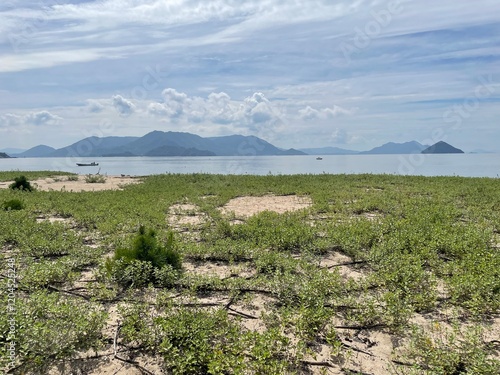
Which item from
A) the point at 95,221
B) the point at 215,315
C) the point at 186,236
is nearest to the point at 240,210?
the point at 186,236

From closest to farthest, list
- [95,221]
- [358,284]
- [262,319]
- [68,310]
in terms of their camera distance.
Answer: [68,310], [262,319], [358,284], [95,221]

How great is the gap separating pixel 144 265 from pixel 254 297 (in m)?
1.97

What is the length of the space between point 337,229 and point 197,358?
5.71 m

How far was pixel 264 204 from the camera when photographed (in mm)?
13922

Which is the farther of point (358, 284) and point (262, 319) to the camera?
point (358, 284)

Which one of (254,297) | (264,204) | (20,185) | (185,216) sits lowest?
(254,297)

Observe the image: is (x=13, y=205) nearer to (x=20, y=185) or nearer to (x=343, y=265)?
(x=20, y=185)

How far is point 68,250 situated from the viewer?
7637mm

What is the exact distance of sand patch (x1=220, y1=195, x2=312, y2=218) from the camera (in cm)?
1249

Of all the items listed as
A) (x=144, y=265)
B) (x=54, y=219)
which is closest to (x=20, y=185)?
(x=54, y=219)

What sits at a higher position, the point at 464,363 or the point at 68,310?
the point at 68,310

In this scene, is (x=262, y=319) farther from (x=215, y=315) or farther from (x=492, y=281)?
(x=492, y=281)

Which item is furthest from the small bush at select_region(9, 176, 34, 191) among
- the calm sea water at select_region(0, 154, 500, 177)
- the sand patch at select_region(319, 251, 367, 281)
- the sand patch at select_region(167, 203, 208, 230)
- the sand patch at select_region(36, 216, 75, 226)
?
the calm sea water at select_region(0, 154, 500, 177)

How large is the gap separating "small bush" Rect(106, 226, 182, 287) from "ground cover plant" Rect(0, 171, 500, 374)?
A: 0.02 m
